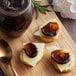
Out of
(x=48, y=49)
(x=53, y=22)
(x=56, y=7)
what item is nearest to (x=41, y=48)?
(x=48, y=49)

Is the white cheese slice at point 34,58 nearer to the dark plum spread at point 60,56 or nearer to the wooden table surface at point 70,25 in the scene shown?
the dark plum spread at point 60,56

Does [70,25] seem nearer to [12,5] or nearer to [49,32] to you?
[49,32]

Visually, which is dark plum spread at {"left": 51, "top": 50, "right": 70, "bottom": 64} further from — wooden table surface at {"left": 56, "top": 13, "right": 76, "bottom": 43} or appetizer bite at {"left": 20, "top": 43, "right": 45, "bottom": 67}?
wooden table surface at {"left": 56, "top": 13, "right": 76, "bottom": 43}

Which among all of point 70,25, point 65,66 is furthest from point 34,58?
point 70,25

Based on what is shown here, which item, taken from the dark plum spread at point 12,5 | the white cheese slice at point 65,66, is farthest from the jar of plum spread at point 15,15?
the white cheese slice at point 65,66

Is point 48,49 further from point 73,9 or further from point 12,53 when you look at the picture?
point 73,9

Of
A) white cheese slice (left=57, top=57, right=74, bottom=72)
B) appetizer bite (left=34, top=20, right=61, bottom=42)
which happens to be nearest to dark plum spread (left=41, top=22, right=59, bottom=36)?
appetizer bite (left=34, top=20, right=61, bottom=42)
